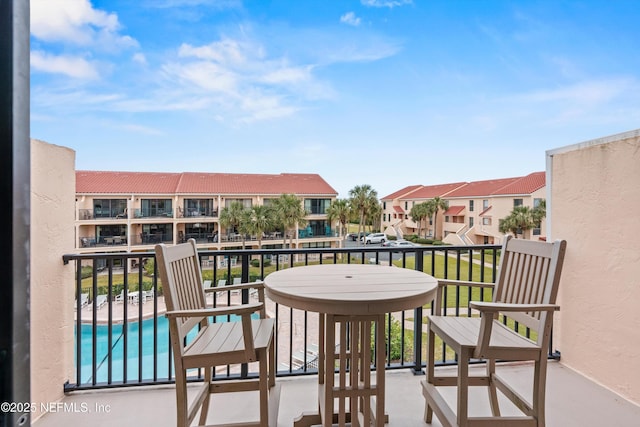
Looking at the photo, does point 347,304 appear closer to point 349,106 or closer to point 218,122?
point 349,106

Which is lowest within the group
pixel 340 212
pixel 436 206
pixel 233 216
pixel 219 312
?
pixel 219 312

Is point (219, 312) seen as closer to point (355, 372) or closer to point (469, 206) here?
point (355, 372)

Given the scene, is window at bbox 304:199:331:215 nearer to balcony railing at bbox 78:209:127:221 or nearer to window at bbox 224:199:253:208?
window at bbox 224:199:253:208

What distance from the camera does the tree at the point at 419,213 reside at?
83.8ft

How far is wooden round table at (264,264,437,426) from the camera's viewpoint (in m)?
1.51

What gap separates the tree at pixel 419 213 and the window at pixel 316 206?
30.2 feet

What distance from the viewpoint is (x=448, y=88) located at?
8.72 m

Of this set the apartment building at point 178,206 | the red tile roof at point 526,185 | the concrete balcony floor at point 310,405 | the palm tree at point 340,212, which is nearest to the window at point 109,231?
the apartment building at point 178,206

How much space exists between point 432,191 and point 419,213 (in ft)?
10.3

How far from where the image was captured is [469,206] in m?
22.7

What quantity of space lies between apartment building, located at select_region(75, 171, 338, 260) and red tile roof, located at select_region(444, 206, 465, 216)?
9.77 metres

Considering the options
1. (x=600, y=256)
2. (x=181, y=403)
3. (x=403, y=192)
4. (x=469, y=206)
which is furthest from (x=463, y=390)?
(x=403, y=192)

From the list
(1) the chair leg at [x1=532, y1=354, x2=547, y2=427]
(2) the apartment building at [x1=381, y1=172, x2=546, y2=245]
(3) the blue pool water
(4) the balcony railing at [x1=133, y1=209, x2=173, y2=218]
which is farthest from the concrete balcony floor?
(4) the balcony railing at [x1=133, y1=209, x2=173, y2=218]

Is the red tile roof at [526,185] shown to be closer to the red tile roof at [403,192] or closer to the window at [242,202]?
the red tile roof at [403,192]
